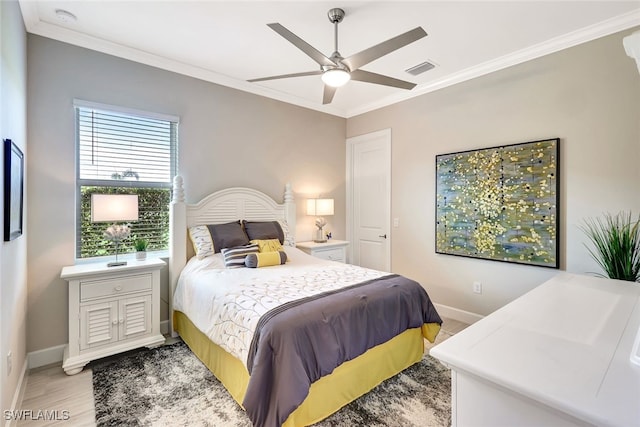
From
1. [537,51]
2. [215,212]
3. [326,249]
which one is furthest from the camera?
[326,249]

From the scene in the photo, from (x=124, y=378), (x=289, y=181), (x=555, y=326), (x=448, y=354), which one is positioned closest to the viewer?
(x=448, y=354)

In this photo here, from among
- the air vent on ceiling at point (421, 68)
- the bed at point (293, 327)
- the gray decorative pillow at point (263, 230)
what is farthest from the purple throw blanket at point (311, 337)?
the air vent on ceiling at point (421, 68)

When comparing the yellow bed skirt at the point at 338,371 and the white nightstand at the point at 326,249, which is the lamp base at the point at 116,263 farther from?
the white nightstand at the point at 326,249

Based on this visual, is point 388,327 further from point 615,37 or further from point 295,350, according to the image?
point 615,37

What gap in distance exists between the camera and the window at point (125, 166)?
279 cm

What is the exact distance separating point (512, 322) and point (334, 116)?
13.3 ft

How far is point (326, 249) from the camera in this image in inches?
161

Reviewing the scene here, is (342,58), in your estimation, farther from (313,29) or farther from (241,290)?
(241,290)

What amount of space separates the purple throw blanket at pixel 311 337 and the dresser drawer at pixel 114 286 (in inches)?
60.6

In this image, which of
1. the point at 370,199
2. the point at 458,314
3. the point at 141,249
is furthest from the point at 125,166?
the point at 458,314

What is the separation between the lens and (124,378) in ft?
7.59

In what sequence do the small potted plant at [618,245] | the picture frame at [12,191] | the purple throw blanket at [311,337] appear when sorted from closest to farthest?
1. the purple throw blanket at [311,337]
2. the picture frame at [12,191]
3. the small potted plant at [618,245]

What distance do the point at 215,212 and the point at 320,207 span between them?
4.63 ft

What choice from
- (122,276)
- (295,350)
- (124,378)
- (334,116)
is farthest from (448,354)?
(334,116)
